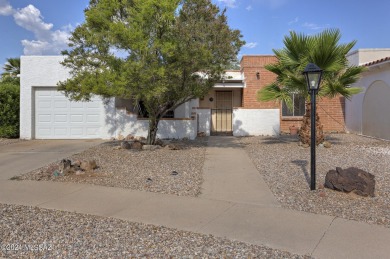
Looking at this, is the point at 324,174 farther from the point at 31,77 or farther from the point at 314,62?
the point at 31,77

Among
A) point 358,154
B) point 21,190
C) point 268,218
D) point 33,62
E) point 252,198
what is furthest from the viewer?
point 33,62

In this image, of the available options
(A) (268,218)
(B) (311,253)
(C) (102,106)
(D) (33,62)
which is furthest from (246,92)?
(B) (311,253)

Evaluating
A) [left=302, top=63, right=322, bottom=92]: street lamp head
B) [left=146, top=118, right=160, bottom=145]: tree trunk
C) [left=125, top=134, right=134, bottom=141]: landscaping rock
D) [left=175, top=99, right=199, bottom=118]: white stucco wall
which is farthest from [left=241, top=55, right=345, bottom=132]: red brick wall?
[left=302, top=63, right=322, bottom=92]: street lamp head

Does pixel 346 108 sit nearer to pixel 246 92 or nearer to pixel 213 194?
pixel 246 92

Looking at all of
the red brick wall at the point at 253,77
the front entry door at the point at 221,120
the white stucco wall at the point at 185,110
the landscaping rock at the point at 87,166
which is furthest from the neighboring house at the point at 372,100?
the landscaping rock at the point at 87,166

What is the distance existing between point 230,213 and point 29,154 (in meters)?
8.56

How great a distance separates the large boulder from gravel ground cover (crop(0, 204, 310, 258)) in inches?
116

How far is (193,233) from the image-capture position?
459cm

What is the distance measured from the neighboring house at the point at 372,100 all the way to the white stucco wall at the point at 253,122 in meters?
4.05

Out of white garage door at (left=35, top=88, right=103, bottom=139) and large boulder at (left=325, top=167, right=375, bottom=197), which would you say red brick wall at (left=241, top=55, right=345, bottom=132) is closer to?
white garage door at (left=35, top=88, right=103, bottom=139)

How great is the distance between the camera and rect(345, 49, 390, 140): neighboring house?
48.4 ft

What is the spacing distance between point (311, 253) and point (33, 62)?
15448 mm

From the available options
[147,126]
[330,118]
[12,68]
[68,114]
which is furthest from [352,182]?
[12,68]

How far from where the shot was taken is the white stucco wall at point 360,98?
1473cm
